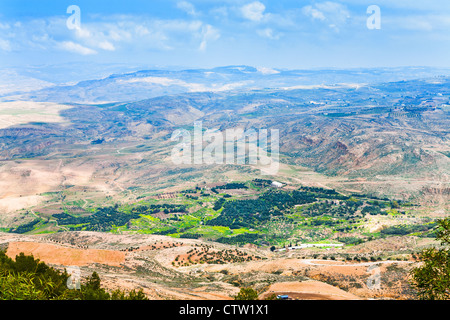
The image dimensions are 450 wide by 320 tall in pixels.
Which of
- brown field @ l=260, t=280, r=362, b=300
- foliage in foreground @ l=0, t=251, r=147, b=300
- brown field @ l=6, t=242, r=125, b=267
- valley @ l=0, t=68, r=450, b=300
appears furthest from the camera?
brown field @ l=6, t=242, r=125, b=267

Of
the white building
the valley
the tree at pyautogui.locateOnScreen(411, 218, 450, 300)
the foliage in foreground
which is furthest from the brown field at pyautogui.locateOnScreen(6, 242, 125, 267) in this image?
the white building

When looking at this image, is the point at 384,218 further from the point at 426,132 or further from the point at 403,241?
the point at 426,132

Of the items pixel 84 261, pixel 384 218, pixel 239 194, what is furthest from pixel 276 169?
pixel 84 261

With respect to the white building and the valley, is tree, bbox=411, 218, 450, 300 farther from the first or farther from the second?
the white building

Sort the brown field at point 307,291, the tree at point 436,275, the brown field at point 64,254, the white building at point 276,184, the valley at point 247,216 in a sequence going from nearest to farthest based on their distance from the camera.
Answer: the tree at point 436,275
the brown field at point 307,291
the valley at point 247,216
the brown field at point 64,254
the white building at point 276,184

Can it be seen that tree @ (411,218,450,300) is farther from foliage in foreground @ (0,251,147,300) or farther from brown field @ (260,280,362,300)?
foliage in foreground @ (0,251,147,300)

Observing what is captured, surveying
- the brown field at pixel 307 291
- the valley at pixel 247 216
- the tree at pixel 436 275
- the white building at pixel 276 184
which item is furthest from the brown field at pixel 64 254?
the white building at pixel 276 184

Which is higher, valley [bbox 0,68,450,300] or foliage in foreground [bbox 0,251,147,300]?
foliage in foreground [bbox 0,251,147,300]

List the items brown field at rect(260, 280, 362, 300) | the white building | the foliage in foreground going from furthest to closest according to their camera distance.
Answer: the white building → brown field at rect(260, 280, 362, 300) → the foliage in foreground

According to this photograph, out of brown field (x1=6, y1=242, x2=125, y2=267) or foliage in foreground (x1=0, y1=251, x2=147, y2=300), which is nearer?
foliage in foreground (x1=0, y1=251, x2=147, y2=300)

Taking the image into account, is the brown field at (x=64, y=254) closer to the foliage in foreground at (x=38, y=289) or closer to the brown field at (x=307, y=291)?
the foliage in foreground at (x=38, y=289)

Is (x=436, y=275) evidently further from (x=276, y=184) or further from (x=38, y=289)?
(x=276, y=184)

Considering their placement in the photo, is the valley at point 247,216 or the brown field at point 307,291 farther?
the valley at point 247,216
